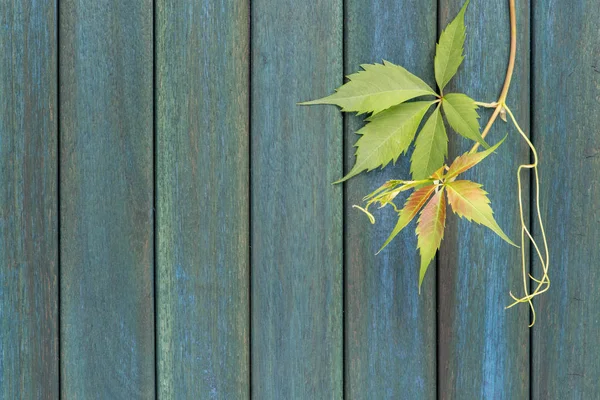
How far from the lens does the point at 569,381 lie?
2.04ft

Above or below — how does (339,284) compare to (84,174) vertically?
below

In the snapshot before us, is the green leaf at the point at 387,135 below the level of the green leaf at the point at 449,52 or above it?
below

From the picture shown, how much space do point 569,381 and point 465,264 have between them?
0.17 metres

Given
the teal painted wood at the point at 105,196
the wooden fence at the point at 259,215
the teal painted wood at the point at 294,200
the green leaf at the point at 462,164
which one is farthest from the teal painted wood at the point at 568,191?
the teal painted wood at the point at 105,196

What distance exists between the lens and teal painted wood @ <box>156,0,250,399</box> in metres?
0.60

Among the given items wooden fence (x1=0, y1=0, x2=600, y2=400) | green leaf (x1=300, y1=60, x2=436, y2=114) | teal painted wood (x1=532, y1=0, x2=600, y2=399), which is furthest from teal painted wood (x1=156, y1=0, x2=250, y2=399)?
teal painted wood (x1=532, y1=0, x2=600, y2=399)

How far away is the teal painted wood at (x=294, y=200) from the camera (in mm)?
601

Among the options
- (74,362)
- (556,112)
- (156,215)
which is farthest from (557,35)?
(74,362)

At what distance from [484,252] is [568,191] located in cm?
11

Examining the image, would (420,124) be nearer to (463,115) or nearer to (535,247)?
(463,115)

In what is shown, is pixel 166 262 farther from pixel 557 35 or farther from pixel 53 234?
pixel 557 35

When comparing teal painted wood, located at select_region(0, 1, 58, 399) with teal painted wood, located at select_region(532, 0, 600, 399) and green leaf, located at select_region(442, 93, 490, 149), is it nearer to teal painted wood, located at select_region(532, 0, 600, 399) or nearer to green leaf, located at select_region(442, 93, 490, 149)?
green leaf, located at select_region(442, 93, 490, 149)

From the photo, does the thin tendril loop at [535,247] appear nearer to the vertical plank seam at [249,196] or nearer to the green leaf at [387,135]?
the green leaf at [387,135]

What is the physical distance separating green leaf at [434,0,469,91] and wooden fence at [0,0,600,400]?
0.08ft
